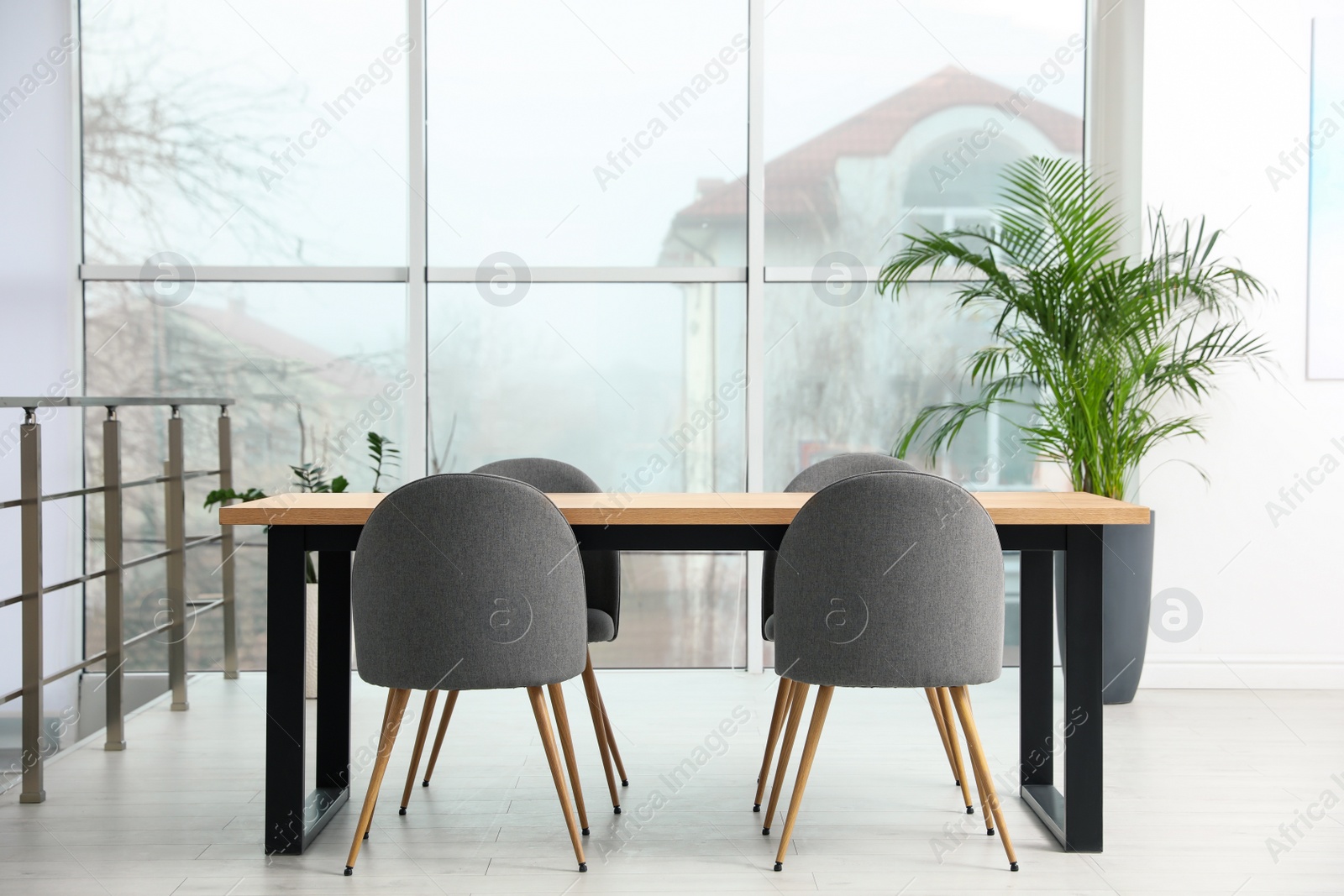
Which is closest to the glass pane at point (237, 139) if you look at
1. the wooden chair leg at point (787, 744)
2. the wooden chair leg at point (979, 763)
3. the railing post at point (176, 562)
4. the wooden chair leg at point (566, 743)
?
the railing post at point (176, 562)

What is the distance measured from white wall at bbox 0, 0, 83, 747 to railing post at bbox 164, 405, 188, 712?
76 centimetres

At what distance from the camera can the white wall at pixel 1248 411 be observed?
3.52 meters

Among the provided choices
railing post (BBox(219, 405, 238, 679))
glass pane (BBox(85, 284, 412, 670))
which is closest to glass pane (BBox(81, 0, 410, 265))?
glass pane (BBox(85, 284, 412, 670))

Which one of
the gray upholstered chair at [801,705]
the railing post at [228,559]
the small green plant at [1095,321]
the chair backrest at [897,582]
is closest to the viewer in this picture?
the chair backrest at [897,582]

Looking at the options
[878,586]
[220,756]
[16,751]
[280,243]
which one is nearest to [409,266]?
[280,243]

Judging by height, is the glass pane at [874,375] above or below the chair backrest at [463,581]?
above

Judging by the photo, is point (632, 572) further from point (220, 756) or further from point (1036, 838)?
point (1036, 838)

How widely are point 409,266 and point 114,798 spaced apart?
2.15m

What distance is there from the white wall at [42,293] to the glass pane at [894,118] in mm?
2755

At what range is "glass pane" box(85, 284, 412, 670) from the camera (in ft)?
12.7

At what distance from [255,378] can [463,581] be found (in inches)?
96.5

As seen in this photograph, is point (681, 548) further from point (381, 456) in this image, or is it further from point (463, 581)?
point (381, 456)

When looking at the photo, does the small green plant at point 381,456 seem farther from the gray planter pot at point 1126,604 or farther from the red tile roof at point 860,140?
the gray planter pot at point 1126,604

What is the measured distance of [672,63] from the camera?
3846 mm
